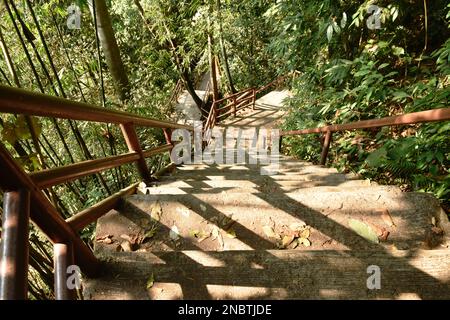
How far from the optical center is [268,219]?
76.3 inches

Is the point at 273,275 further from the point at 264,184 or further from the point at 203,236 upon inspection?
the point at 264,184

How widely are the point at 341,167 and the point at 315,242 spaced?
3.06 metres

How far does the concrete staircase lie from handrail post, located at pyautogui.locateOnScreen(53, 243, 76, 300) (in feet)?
0.99

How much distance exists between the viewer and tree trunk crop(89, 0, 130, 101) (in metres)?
4.97

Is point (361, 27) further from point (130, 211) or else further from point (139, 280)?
point (139, 280)

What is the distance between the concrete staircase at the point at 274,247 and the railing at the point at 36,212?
224mm

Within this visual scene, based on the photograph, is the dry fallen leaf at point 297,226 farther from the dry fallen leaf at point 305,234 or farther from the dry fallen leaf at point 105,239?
the dry fallen leaf at point 105,239

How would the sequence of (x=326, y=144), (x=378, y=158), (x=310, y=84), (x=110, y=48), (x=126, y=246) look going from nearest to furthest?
(x=126, y=246)
(x=378, y=158)
(x=326, y=144)
(x=110, y=48)
(x=310, y=84)

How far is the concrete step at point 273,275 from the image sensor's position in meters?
1.40

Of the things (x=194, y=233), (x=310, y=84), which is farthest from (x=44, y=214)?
(x=310, y=84)

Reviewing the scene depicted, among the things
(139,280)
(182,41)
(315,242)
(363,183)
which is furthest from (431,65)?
(182,41)

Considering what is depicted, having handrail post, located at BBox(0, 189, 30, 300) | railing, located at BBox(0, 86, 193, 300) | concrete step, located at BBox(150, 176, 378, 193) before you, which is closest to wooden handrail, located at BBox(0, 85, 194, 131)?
railing, located at BBox(0, 86, 193, 300)

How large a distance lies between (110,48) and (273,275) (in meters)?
5.12

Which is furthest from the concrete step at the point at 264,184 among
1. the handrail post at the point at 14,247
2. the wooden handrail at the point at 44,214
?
the handrail post at the point at 14,247
